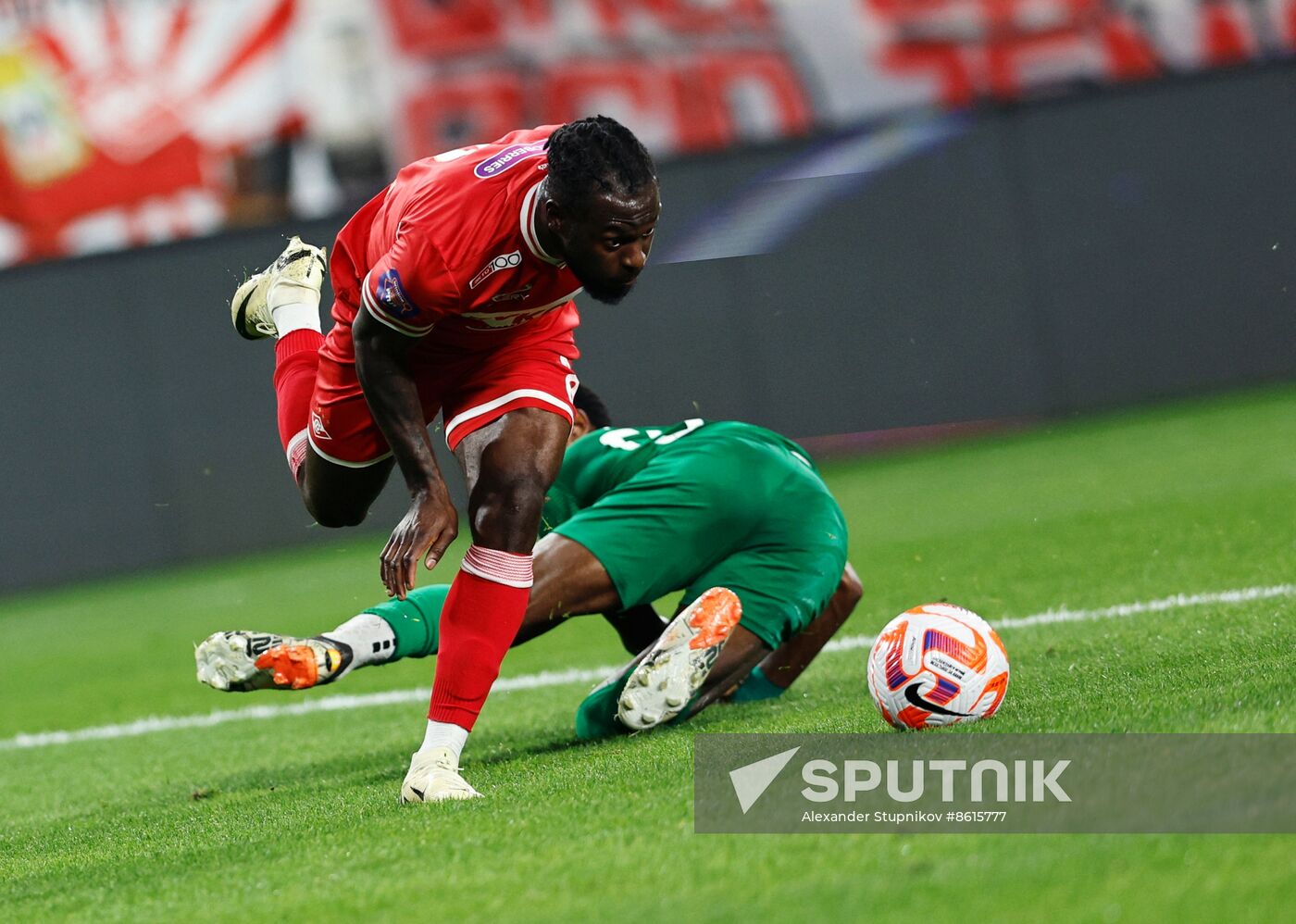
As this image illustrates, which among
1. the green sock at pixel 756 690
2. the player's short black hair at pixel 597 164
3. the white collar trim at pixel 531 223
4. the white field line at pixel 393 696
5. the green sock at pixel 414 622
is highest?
the player's short black hair at pixel 597 164

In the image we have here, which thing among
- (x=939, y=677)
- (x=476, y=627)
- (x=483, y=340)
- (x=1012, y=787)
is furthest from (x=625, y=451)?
(x=1012, y=787)

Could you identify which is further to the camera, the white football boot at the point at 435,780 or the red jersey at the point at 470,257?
the red jersey at the point at 470,257

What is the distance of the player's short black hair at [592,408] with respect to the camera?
5.36 metres

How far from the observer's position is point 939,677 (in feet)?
12.4

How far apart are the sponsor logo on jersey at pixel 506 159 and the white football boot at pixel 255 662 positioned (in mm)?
1291

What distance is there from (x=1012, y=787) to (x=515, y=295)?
190cm

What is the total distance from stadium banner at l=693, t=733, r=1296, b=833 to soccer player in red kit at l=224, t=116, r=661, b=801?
2.52 feet

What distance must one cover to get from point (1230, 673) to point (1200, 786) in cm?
116

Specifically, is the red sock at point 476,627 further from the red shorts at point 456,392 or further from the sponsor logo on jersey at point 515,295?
the sponsor logo on jersey at point 515,295

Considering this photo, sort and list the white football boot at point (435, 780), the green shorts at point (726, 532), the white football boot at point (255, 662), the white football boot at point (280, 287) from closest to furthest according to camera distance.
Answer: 1. the white football boot at point (435, 780)
2. the white football boot at point (255, 662)
3. the green shorts at point (726, 532)
4. the white football boot at point (280, 287)

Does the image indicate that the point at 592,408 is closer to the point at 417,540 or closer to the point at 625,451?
the point at 625,451

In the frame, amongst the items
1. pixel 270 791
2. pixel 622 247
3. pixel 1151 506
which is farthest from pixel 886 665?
pixel 1151 506

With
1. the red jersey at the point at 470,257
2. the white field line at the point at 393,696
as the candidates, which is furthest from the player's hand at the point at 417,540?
the white field line at the point at 393,696

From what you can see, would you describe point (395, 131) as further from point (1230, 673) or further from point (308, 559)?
point (1230, 673)
